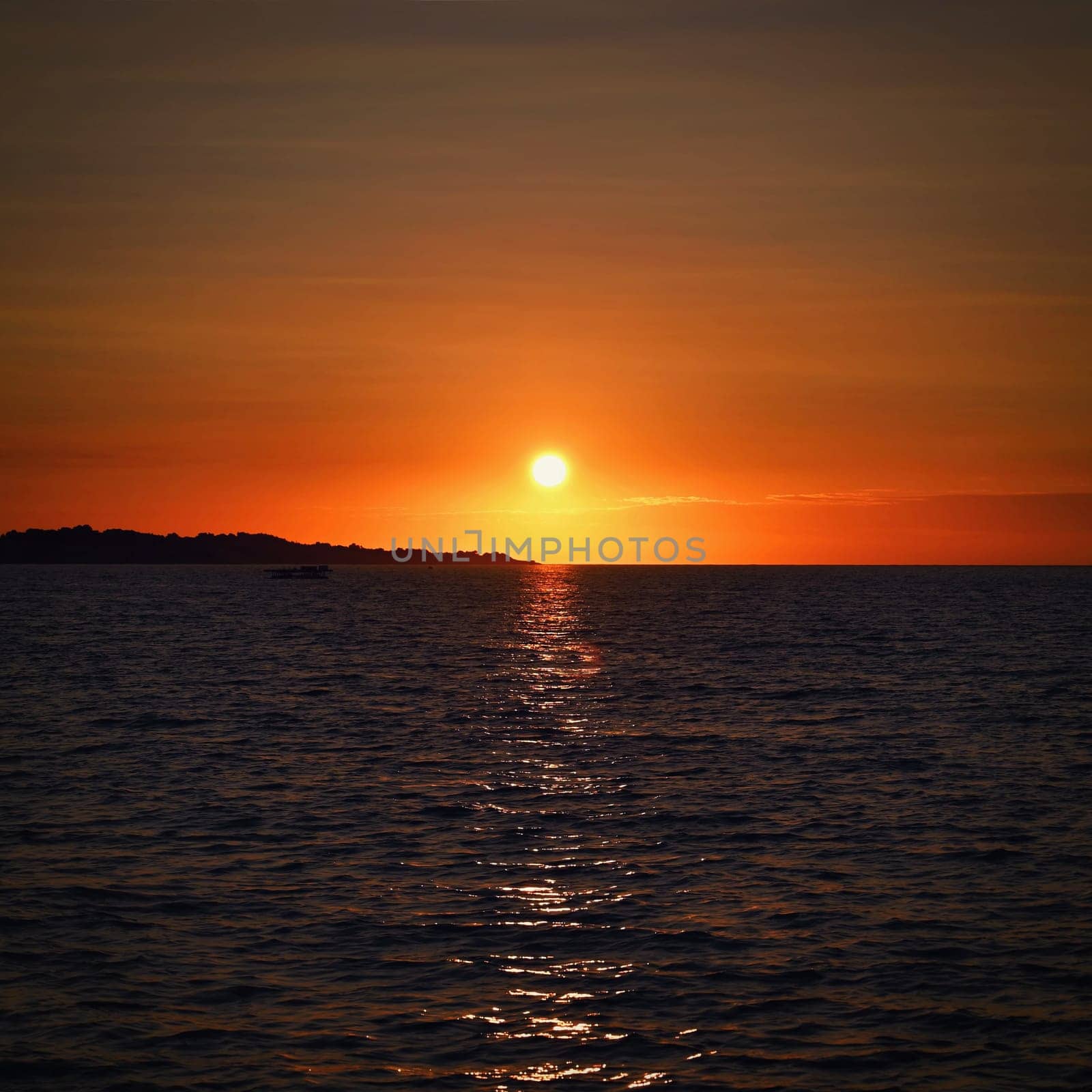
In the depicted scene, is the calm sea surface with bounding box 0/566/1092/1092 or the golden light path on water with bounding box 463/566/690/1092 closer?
the golden light path on water with bounding box 463/566/690/1092

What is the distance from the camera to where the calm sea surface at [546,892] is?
1547cm

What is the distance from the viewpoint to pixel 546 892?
2212 cm

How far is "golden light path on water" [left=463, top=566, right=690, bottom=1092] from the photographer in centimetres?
1533

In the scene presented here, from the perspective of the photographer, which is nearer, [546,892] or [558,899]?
[558,899]

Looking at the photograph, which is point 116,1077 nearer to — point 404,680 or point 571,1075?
point 571,1075

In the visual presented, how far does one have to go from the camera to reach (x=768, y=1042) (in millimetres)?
15711

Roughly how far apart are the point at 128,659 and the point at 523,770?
4589 cm

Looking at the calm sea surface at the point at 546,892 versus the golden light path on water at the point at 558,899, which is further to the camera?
the calm sea surface at the point at 546,892

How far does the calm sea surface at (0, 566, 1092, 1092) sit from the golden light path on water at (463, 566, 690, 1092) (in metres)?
0.08

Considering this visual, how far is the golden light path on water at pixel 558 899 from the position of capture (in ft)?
50.3

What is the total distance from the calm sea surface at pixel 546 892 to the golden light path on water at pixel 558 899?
75 millimetres

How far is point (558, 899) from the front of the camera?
2167 centimetres

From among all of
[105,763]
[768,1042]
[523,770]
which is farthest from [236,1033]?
[105,763]

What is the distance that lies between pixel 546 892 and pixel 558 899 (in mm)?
508
